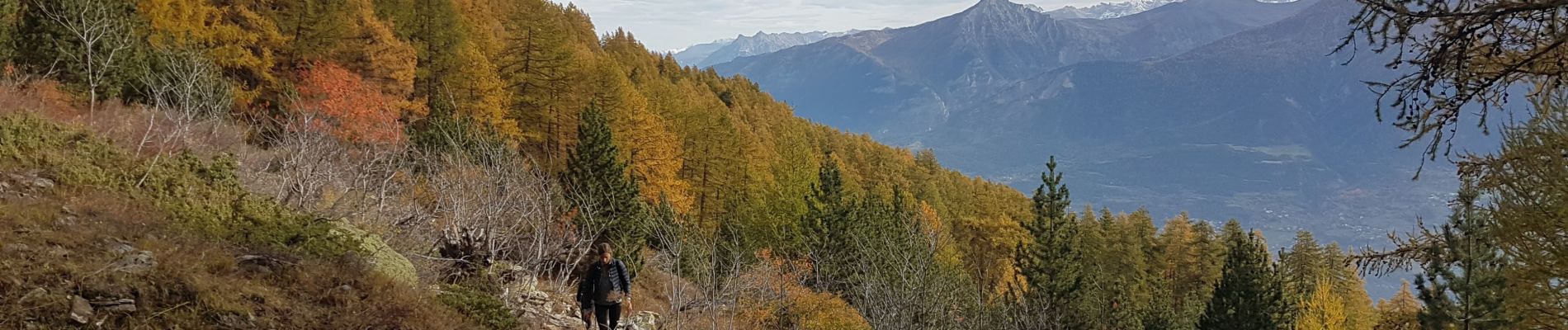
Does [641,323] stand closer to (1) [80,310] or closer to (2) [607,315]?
(2) [607,315]

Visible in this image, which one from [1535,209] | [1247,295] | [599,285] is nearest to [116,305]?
[599,285]

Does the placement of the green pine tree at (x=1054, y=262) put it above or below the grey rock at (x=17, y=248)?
below

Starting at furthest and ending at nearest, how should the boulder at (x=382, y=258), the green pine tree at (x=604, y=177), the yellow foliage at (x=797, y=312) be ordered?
the green pine tree at (x=604, y=177) → the yellow foliage at (x=797, y=312) → the boulder at (x=382, y=258)

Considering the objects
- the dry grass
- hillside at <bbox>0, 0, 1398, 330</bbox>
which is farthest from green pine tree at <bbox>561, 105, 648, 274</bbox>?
the dry grass

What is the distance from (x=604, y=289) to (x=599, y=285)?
81 millimetres

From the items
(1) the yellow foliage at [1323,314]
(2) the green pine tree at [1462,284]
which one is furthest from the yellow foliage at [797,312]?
(1) the yellow foliage at [1323,314]

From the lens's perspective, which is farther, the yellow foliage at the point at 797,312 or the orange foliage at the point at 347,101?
the orange foliage at the point at 347,101

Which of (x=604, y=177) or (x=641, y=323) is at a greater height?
(x=604, y=177)

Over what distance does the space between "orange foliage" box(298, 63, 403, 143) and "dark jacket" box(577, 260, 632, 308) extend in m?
12.7

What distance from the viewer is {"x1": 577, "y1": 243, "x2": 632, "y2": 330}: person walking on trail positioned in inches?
336

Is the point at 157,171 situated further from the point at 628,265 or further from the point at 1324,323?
the point at 1324,323

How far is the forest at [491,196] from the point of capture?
5578 millimetres

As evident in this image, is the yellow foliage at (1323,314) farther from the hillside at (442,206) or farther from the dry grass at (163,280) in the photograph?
the dry grass at (163,280)

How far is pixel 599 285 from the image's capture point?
28.2ft
